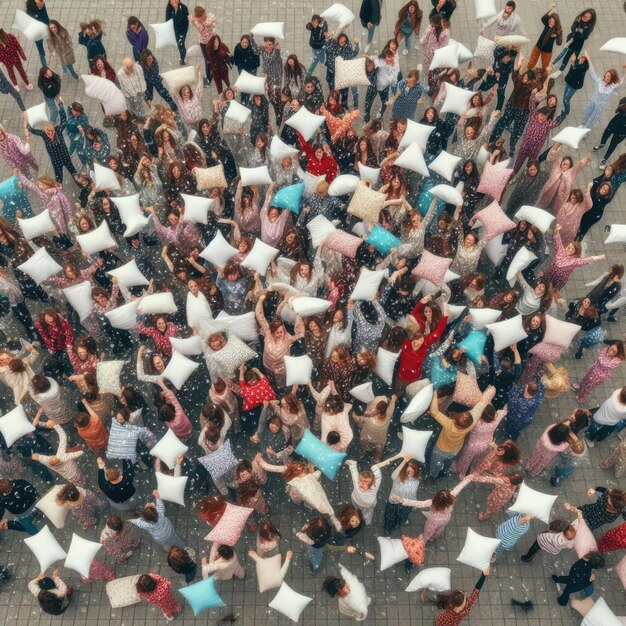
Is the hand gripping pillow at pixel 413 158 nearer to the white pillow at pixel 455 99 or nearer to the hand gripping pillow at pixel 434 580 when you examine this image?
the white pillow at pixel 455 99

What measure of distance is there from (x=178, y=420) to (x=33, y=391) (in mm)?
1667

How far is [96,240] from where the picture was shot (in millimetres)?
8398

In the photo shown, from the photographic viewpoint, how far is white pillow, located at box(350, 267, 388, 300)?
7840 mm

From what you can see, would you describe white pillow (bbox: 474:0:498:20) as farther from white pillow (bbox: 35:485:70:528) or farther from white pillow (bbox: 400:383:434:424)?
white pillow (bbox: 35:485:70:528)

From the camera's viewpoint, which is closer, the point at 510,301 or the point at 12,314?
the point at 510,301

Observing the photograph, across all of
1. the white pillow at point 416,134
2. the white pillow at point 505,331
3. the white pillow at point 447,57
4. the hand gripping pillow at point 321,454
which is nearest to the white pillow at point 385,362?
the white pillow at point 505,331

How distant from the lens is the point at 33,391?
764cm

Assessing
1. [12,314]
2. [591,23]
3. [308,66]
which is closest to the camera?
[12,314]

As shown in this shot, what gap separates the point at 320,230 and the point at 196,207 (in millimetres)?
1644

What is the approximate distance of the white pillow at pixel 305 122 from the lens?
929cm

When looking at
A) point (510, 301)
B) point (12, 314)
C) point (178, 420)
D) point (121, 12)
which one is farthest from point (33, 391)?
point (121, 12)

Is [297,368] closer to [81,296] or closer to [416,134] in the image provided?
[81,296]

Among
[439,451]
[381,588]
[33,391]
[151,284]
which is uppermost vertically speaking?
[151,284]

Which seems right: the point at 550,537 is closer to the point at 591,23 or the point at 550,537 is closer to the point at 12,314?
the point at 12,314
